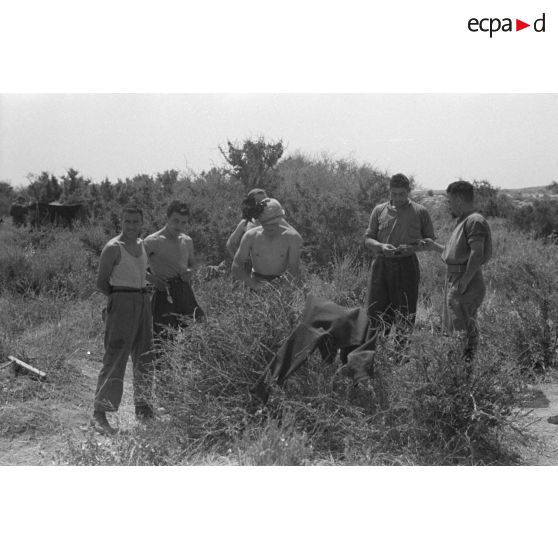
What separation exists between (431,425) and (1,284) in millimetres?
7679

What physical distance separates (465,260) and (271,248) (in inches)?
59.8

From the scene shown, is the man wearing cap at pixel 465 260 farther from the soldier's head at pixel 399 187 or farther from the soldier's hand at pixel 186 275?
the soldier's hand at pixel 186 275

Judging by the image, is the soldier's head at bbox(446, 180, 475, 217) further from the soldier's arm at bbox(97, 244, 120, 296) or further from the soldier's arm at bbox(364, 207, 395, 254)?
the soldier's arm at bbox(97, 244, 120, 296)

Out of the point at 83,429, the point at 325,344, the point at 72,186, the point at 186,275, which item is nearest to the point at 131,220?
the point at 186,275

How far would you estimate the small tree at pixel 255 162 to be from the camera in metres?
11.9

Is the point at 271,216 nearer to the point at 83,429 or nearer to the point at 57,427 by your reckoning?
the point at 83,429

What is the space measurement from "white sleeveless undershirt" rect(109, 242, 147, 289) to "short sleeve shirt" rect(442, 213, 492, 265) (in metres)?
2.34

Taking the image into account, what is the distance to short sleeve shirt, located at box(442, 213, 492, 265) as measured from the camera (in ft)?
17.1

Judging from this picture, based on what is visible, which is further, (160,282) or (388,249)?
(388,249)

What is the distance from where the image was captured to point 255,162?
1224 centimetres

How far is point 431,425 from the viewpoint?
4078mm

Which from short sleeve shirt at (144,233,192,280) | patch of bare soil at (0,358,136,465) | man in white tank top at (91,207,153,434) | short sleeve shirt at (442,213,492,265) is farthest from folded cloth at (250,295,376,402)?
short sleeve shirt at (144,233,192,280)

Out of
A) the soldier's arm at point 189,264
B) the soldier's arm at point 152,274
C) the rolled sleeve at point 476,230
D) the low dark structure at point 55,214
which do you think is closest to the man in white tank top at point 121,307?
the soldier's arm at point 152,274

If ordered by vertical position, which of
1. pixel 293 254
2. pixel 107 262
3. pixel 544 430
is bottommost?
pixel 544 430
